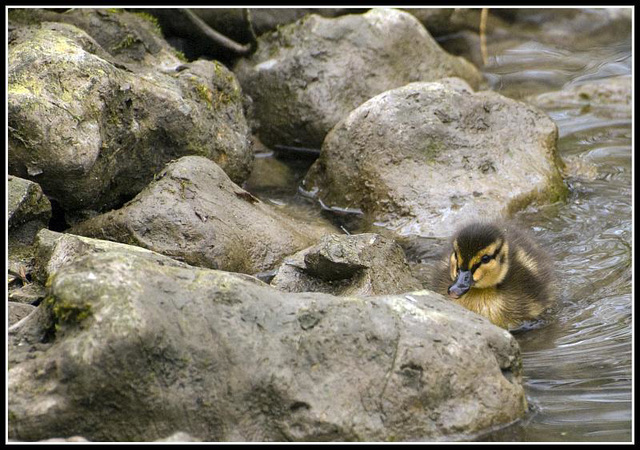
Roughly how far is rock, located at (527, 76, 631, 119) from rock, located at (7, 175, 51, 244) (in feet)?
19.3

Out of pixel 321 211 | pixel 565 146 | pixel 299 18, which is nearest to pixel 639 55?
pixel 565 146

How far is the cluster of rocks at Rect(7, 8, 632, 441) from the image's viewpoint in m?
3.78

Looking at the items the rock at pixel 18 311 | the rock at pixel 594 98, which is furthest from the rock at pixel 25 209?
the rock at pixel 594 98

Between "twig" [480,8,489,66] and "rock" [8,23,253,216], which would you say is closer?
"rock" [8,23,253,216]

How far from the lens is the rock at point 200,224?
18.8ft

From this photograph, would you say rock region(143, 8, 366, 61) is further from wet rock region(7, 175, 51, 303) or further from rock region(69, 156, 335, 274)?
wet rock region(7, 175, 51, 303)

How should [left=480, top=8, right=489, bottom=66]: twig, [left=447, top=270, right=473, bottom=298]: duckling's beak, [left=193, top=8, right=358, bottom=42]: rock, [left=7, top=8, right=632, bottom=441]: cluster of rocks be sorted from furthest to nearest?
[left=480, top=8, right=489, bottom=66]: twig
[left=193, top=8, right=358, bottom=42]: rock
[left=447, top=270, right=473, bottom=298]: duckling's beak
[left=7, top=8, right=632, bottom=441]: cluster of rocks

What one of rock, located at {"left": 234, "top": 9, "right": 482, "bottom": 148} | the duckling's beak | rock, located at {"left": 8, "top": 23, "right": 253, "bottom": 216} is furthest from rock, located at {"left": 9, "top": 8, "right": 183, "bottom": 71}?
the duckling's beak

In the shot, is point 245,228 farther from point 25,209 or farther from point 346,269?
point 25,209

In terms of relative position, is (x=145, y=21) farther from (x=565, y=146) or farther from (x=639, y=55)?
(x=639, y=55)

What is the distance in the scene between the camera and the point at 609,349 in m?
5.17

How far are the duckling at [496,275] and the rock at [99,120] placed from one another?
217cm

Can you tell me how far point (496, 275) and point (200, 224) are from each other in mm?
1965

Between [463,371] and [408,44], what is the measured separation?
533cm
